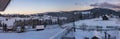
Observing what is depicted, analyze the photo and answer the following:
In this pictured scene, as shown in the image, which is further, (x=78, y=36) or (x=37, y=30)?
(x=37, y=30)

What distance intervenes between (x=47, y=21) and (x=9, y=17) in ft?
2.43

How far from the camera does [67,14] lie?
5.38 meters

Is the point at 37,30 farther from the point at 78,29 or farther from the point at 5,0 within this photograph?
the point at 5,0

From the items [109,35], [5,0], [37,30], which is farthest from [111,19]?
[5,0]

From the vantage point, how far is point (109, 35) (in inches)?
177

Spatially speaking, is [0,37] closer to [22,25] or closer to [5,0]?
[22,25]

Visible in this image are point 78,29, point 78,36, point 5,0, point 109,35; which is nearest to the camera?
point 5,0

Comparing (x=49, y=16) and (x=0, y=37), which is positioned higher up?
(x=49, y=16)

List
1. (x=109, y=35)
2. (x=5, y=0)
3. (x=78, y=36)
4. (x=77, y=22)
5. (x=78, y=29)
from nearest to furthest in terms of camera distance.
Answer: (x=5, y=0) < (x=109, y=35) < (x=78, y=36) < (x=78, y=29) < (x=77, y=22)

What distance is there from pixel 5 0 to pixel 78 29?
446 centimetres

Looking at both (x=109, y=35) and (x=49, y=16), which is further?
(x=49, y=16)

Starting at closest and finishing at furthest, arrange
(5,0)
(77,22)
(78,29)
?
1. (5,0)
2. (78,29)
3. (77,22)

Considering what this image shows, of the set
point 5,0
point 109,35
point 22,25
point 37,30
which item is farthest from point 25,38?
point 5,0

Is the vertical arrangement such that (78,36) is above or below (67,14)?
below
